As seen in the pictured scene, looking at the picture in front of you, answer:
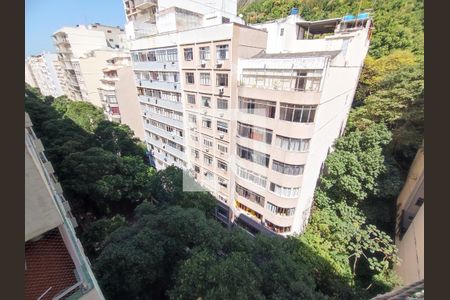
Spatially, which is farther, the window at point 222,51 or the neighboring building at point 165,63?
the neighboring building at point 165,63

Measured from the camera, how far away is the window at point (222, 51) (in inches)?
512

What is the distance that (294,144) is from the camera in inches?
464

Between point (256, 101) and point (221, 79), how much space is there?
3086 millimetres

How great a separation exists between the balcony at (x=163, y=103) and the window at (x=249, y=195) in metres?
8.52

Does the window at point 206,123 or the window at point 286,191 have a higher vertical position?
the window at point 206,123

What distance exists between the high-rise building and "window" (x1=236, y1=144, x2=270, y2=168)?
7 cm

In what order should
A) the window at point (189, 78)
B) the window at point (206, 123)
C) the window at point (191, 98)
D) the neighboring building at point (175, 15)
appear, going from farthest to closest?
the neighboring building at point (175, 15), the window at point (191, 98), the window at point (206, 123), the window at point (189, 78)

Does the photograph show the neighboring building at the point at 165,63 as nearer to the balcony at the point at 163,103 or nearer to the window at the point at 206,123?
the balcony at the point at 163,103

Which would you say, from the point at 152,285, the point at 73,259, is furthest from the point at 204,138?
the point at 73,259

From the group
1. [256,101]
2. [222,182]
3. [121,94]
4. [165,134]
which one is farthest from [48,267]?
[121,94]

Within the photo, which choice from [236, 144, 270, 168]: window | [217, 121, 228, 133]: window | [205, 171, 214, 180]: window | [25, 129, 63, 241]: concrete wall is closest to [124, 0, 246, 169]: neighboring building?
[205, 171, 214, 180]: window

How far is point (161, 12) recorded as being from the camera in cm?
1755

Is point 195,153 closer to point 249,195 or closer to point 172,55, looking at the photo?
point 249,195

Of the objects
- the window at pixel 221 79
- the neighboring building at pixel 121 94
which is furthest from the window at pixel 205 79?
the neighboring building at pixel 121 94
